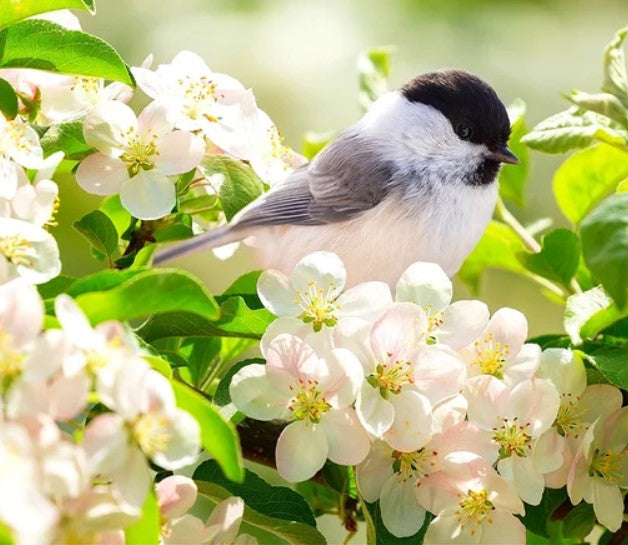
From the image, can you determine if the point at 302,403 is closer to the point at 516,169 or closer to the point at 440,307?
the point at 440,307

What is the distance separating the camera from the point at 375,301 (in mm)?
772

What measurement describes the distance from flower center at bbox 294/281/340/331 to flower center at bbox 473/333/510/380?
4.6 inches

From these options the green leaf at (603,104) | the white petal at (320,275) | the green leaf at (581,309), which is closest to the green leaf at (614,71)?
the green leaf at (603,104)

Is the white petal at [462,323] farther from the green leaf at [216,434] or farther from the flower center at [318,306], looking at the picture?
the green leaf at [216,434]

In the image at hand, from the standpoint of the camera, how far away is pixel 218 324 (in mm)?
805

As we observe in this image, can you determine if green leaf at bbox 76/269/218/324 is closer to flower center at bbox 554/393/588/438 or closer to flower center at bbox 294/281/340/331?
flower center at bbox 294/281/340/331

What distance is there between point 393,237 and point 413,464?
0.31 meters

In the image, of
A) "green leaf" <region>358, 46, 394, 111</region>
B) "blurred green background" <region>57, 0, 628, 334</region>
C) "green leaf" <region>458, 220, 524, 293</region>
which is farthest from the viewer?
"blurred green background" <region>57, 0, 628, 334</region>

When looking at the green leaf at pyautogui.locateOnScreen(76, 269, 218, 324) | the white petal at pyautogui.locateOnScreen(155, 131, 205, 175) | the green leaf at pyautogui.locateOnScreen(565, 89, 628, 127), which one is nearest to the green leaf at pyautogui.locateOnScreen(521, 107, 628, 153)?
the green leaf at pyautogui.locateOnScreen(565, 89, 628, 127)

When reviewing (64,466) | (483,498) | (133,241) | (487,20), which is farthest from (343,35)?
(64,466)

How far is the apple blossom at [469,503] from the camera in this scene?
78 cm

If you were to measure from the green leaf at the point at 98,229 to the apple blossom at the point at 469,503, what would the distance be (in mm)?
305

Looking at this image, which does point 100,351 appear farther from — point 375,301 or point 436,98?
point 436,98

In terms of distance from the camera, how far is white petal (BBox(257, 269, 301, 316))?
78 centimetres
